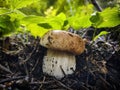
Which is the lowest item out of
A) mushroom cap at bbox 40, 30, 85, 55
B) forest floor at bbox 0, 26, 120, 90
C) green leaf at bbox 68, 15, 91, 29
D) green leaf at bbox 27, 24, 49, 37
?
forest floor at bbox 0, 26, 120, 90

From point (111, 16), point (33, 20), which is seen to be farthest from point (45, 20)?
point (111, 16)

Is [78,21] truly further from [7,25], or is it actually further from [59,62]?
[7,25]

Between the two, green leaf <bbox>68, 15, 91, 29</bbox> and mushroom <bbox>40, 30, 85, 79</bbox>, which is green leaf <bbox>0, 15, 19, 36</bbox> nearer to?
mushroom <bbox>40, 30, 85, 79</bbox>

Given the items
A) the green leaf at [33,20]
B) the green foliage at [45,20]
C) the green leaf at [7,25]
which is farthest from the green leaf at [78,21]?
the green leaf at [7,25]

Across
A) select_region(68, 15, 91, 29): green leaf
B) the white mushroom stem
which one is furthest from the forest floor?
select_region(68, 15, 91, 29): green leaf

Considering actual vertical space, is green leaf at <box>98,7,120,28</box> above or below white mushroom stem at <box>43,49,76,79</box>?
above

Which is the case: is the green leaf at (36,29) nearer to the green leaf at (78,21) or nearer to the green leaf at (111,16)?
the green leaf at (78,21)
